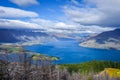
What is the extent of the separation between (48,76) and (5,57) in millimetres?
25658

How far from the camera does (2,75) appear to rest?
38.6m

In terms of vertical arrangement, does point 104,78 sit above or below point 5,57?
below

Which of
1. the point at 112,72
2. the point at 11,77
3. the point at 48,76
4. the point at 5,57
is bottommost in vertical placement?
the point at 112,72

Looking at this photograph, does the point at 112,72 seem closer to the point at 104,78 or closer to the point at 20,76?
the point at 104,78

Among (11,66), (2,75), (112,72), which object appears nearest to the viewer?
(2,75)

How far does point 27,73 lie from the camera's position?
47.2m

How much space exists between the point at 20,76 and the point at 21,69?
1571 mm

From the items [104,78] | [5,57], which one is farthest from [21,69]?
[104,78]

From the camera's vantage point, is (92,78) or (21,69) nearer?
(21,69)

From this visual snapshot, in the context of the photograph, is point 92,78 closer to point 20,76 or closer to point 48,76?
point 48,76

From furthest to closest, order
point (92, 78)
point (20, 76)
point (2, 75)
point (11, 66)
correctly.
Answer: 1. point (92, 78)
2. point (20, 76)
3. point (11, 66)
4. point (2, 75)

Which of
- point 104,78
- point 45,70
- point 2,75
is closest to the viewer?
point 2,75

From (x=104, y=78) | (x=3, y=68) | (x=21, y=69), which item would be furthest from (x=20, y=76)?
(x=104, y=78)

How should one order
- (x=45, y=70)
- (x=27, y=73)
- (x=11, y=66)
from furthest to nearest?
(x=45, y=70), (x=27, y=73), (x=11, y=66)
